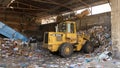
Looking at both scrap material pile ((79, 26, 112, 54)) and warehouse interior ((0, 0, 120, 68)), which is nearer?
warehouse interior ((0, 0, 120, 68))

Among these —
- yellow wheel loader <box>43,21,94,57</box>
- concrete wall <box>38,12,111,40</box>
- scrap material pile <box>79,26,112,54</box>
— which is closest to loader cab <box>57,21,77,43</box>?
yellow wheel loader <box>43,21,94,57</box>

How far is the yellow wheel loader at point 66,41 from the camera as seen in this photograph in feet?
32.0

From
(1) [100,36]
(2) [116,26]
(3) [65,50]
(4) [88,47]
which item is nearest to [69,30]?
(3) [65,50]

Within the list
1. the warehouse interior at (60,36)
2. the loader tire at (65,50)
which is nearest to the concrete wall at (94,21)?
the warehouse interior at (60,36)

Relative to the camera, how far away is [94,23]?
13.3 m

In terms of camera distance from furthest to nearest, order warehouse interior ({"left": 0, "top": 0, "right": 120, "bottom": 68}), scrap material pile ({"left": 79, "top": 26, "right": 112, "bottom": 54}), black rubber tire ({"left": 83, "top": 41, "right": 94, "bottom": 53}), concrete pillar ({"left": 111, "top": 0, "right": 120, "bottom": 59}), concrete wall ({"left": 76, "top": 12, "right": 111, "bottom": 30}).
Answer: concrete wall ({"left": 76, "top": 12, "right": 111, "bottom": 30}) < scrap material pile ({"left": 79, "top": 26, "right": 112, "bottom": 54}) < black rubber tire ({"left": 83, "top": 41, "right": 94, "bottom": 53}) < warehouse interior ({"left": 0, "top": 0, "right": 120, "bottom": 68}) < concrete pillar ({"left": 111, "top": 0, "right": 120, "bottom": 59})

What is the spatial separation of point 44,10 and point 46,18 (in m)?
3.00

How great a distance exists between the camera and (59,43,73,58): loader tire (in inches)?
379

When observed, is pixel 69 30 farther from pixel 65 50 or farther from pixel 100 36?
pixel 100 36

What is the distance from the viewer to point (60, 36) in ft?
33.0

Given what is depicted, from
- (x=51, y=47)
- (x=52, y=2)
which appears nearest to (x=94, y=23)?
(x=52, y=2)

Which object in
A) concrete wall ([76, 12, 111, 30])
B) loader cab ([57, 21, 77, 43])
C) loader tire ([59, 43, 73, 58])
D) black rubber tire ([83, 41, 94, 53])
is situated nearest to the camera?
loader tire ([59, 43, 73, 58])

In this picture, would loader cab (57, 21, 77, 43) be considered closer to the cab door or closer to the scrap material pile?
the cab door

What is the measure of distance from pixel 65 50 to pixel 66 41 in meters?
0.67
